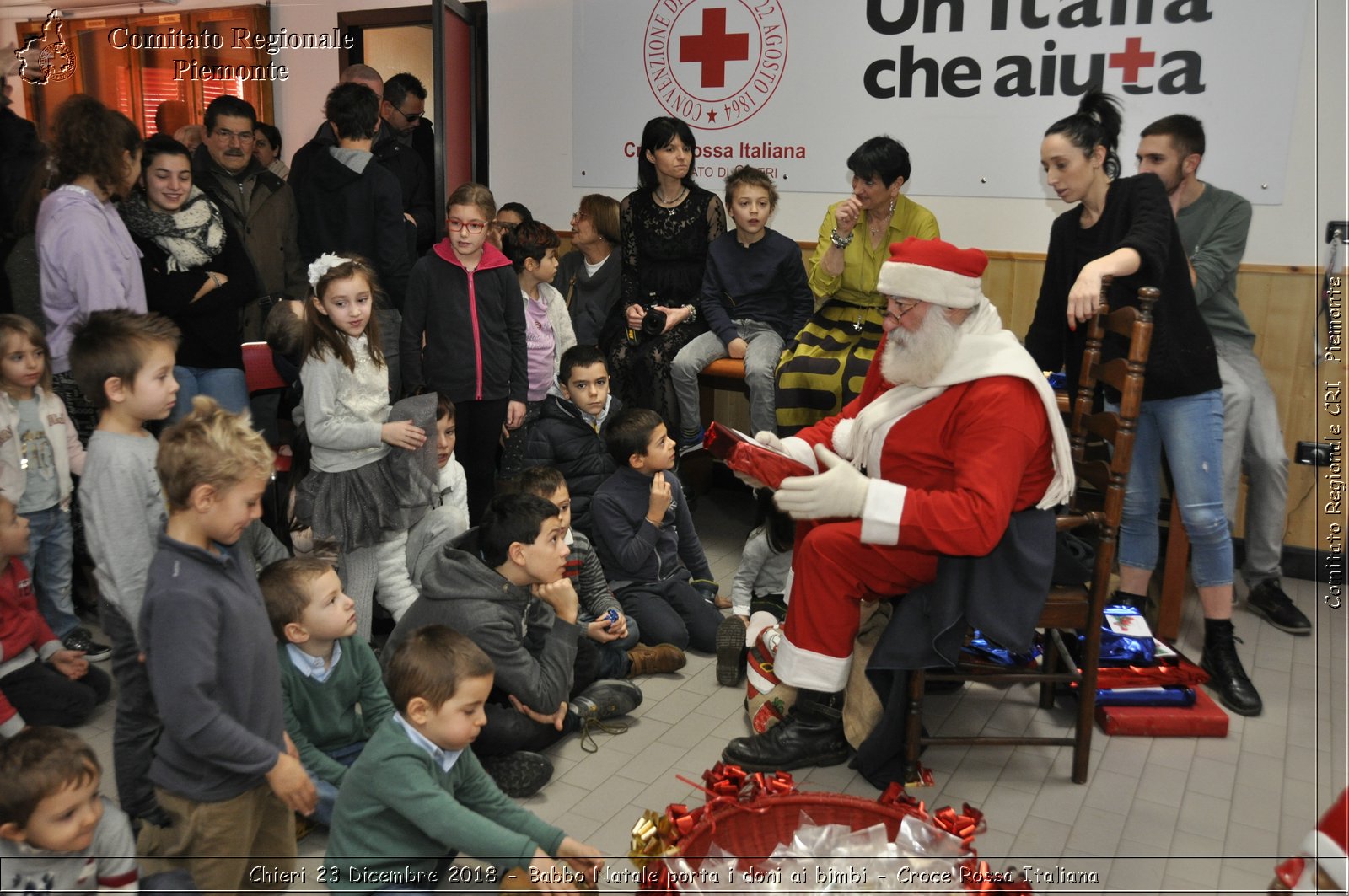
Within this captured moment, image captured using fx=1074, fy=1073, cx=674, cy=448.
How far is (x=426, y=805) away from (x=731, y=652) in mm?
1461

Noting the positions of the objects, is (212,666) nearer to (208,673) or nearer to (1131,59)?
(208,673)

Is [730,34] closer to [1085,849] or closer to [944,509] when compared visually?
[944,509]

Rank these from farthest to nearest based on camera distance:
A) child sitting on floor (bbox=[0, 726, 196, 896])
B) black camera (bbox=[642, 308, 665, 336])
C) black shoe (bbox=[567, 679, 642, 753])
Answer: black camera (bbox=[642, 308, 665, 336]) → black shoe (bbox=[567, 679, 642, 753]) → child sitting on floor (bbox=[0, 726, 196, 896])

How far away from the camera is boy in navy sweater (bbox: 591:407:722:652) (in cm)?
341

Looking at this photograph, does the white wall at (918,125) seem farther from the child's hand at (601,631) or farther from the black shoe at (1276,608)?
the child's hand at (601,631)

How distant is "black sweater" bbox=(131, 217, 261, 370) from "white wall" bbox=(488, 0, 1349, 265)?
2096mm

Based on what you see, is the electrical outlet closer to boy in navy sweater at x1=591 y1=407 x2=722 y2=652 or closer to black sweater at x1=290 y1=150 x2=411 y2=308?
boy in navy sweater at x1=591 y1=407 x2=722 y2=652

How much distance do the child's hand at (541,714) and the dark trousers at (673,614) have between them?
0.73m

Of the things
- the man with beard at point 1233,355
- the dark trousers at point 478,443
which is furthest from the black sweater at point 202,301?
the man with beard at point 1233,355

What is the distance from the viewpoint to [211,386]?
3684mm

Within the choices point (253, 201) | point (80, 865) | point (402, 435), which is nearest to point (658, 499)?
point (402, 435)

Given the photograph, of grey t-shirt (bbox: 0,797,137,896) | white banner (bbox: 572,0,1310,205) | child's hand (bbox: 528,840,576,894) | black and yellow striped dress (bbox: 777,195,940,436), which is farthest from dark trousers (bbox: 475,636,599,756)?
white banner (bbox: 572,0,1310,205)

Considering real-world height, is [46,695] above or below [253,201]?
below

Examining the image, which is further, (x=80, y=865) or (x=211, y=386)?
(x=211, y=386)
